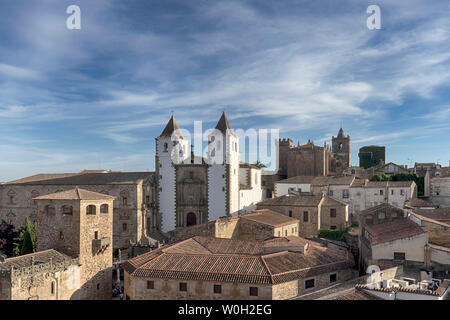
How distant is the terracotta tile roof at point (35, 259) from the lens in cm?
2234

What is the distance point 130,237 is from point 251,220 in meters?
15.1

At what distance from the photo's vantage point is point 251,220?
36.0 metres

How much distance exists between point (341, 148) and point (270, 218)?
48.5 metres

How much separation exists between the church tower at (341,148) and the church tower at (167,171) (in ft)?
140

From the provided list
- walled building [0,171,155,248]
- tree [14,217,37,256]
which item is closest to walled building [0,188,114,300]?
tree [14,217,37,256]

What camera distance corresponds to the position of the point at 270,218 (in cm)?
3803

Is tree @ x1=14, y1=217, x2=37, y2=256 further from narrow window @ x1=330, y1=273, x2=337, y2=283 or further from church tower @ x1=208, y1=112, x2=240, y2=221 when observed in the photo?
narrow window @ x1=330, y1=273, x2=337, y2=283

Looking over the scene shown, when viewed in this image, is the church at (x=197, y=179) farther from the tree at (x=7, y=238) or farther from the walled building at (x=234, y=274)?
the tree at (x=7, y=238)

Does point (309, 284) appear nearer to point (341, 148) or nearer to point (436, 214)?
point (436, 214)

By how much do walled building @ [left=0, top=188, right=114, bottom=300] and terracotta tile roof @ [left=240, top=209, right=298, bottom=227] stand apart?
14396 mm

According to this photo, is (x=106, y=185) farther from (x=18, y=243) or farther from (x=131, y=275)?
(x=131, y=275)

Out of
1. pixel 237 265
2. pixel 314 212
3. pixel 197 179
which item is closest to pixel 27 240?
pixel 197 179

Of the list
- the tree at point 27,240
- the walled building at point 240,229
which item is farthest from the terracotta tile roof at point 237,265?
the tree at point 27,240
